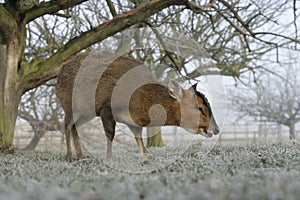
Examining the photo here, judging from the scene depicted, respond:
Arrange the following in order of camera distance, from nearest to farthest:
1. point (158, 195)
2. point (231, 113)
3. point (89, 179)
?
point (158, 195) < point (89, 179) < point (231, 113)

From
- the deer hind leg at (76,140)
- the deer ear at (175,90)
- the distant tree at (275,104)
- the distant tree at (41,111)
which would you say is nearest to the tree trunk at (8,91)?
the deer hind leg at (76,140)

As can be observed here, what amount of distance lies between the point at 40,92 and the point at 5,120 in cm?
823

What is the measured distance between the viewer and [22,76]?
21.7 feet

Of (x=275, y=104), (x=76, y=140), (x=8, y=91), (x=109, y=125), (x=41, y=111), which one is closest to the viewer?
(x=109, y=125)

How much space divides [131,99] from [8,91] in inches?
102

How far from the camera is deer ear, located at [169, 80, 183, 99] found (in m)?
4.91

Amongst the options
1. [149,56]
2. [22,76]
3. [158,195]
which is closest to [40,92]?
[149,56]

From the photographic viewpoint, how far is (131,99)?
187 inches

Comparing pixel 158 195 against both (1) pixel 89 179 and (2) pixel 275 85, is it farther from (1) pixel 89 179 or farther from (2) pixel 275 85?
(2) pixel 275 85

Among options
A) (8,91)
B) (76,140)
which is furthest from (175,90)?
(8,91)

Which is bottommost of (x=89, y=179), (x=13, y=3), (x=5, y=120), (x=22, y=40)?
(x=89, y=179)

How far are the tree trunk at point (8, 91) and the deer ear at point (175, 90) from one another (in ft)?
9.34

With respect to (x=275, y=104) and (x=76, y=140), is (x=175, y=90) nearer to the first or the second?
(x=76, y=140)

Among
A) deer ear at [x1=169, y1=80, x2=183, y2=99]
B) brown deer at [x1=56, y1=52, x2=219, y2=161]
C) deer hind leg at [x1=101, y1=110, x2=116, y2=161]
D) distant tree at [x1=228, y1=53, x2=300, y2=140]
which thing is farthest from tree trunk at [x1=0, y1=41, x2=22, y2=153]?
distant tree at [x1=228, y1=53, x2=300, y2=140]
